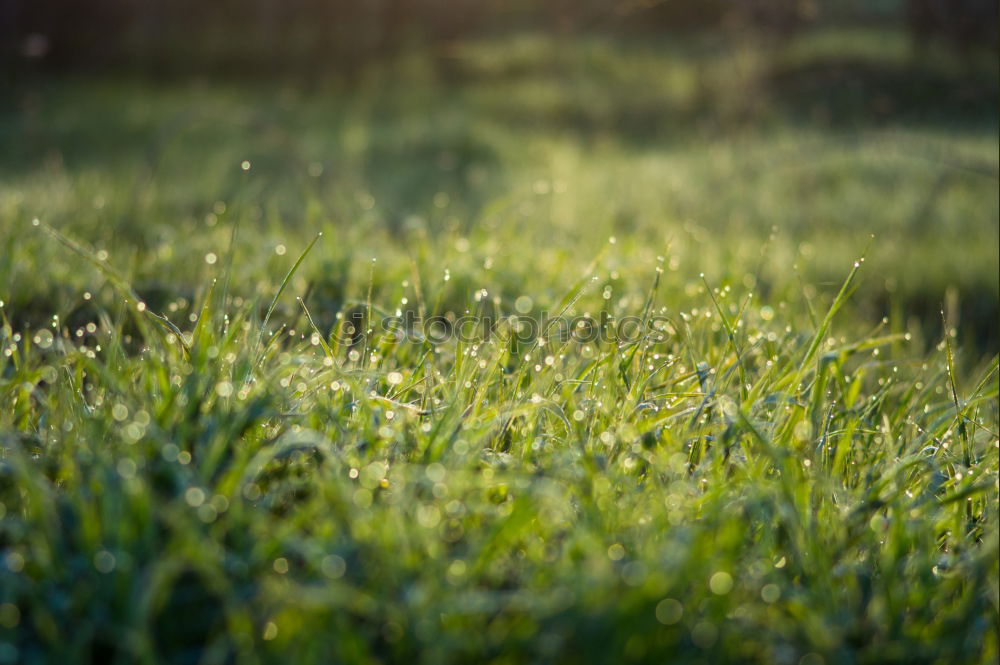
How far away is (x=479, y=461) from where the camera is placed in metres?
1.33

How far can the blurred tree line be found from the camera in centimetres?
1280

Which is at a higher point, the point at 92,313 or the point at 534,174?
the point at 92,313

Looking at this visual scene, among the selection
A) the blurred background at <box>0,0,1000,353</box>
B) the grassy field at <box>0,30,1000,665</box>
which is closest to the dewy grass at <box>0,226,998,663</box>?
the grassy field at <box>0,30,1000,665</box>

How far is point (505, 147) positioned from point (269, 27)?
9.20 meters

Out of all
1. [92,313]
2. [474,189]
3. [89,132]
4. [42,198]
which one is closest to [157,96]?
[89,132]

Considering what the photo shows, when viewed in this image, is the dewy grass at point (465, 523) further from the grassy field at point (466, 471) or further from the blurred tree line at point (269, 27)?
the blurred tree line at point (269, 27)

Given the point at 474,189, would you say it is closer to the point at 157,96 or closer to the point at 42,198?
the point at 42,198

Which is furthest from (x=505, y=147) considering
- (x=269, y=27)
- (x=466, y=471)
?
(x=269, y=27)

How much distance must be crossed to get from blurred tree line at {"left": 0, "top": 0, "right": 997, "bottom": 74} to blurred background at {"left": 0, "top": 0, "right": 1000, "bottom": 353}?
0.05m

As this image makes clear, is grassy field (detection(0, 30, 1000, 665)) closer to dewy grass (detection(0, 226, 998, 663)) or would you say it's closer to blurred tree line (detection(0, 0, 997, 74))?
dewy grass (detection(0, 226, 998, 663))

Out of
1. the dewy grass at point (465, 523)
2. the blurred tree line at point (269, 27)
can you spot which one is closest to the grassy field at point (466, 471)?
the dewy grass at point (465, 523)

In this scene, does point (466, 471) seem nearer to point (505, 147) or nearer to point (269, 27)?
point (505, 147)

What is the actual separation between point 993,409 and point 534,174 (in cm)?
424

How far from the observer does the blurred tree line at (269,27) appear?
12805 mm
